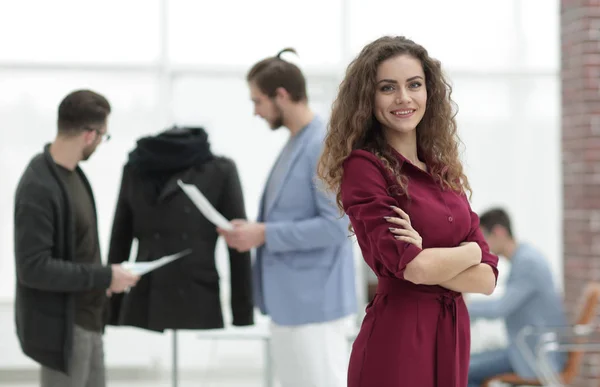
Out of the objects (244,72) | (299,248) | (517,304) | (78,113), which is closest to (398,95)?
(299,248)

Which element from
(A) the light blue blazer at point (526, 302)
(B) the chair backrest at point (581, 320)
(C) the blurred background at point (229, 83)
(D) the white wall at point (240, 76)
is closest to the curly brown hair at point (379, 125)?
(B) the chair backrest at point (581, 320)

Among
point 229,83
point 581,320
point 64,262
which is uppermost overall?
point 229,83

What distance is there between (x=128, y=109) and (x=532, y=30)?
3.42 meters

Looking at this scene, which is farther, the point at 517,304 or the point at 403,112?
the point at 517,304

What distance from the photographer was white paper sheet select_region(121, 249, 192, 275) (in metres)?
3.43

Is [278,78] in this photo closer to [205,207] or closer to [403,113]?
[205,207]

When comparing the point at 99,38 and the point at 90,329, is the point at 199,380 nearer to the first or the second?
the point at 99,38

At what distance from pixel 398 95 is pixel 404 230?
367 mm

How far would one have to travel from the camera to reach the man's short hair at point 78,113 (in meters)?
3.35

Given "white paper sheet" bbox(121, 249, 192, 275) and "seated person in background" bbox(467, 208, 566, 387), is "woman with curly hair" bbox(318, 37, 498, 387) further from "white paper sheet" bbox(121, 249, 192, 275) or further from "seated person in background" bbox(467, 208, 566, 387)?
"seated person in background" bbox(467, 208, 566, 387)

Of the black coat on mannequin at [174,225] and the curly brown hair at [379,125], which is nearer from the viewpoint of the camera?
the curly brown hair at [379,125]

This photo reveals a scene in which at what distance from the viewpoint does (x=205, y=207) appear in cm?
342

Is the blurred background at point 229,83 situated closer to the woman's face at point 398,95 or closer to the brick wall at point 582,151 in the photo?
the brick wall at point 582,151

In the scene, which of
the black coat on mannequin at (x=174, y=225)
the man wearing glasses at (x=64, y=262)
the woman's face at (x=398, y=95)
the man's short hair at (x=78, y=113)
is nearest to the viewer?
the woman's face at (x=398, y=95)
